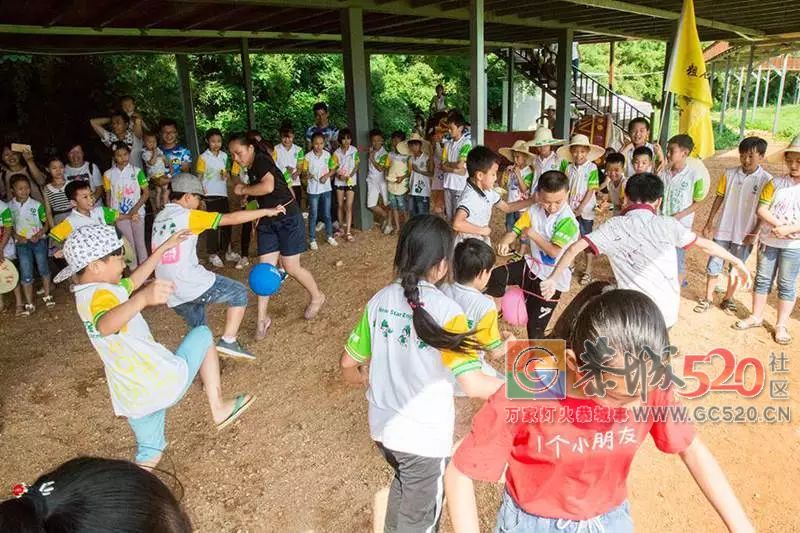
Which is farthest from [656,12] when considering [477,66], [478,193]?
[478,193]

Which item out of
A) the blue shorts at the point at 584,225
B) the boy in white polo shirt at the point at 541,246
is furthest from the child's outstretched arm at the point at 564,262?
the blue shorts at the point at 584,225

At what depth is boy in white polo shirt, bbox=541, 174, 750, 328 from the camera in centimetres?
323

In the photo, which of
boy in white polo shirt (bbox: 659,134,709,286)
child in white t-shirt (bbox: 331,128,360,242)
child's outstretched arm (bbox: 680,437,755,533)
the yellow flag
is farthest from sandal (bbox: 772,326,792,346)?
child in white t-shirt (bbox: 331,128,360,242)

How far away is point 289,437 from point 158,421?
1.06 meters

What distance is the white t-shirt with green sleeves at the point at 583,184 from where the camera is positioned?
A: 5.96m

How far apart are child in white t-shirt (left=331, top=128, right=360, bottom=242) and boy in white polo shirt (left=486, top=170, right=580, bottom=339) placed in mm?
4356

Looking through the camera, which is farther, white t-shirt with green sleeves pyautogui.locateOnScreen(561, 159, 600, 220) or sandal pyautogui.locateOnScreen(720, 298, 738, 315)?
white t-shirt with green sleeves pyautogui.locateOnScreen(561, 159, 600, 220)

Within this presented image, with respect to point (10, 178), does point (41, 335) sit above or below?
below

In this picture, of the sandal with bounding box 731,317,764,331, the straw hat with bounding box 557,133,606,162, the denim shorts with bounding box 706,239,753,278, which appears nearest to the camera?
the sandal with bounding box 731,317,764,331

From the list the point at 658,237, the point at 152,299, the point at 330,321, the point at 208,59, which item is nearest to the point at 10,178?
the point at 330,321

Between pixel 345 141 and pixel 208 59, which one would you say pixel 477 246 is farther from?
pixel 208 59

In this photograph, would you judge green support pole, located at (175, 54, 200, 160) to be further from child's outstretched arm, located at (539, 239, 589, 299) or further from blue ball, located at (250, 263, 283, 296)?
child's outstretched arm, located at (539, 239, 589, 299)

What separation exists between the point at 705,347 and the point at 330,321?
136 inches

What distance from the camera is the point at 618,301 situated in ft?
4.44
